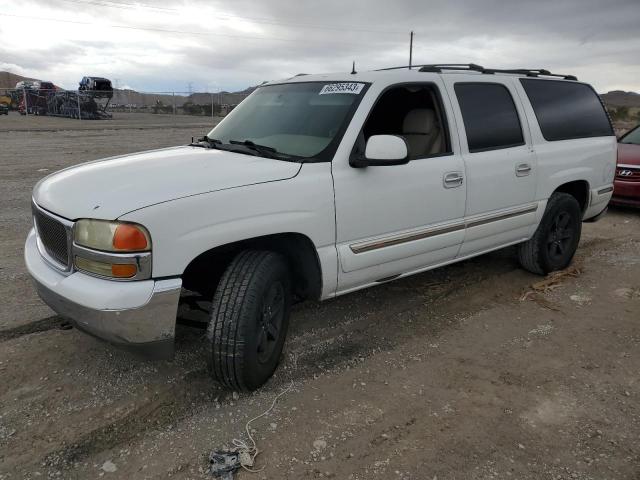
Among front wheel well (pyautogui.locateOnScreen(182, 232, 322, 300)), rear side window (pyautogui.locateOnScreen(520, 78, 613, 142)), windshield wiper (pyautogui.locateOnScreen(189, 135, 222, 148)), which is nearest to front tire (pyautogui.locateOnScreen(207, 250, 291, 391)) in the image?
front wheel well (pyautogui.locateOnScreen(182, 232, 322, 300))

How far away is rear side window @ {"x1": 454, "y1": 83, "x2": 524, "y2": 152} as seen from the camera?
13.4 ft

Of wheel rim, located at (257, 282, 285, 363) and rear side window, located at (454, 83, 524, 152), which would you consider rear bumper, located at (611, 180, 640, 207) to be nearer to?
rear side window, located at (454, 83, 524, 152)

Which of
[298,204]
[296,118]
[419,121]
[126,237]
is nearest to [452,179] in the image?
[419,121]

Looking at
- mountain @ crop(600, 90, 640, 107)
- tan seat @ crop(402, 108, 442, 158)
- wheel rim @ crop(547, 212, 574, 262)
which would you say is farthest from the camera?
mountain @ crop(600, 90, 640, 107)

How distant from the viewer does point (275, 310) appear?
3109 mm

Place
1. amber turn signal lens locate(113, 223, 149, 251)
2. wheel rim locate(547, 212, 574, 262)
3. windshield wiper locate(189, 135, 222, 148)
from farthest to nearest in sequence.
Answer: wheel rim locate(547, 212, 574, 262) < windshield wiper locate(189, 135, 222, 148) < amber turn signal lens locate(113, 223, 149, 251)

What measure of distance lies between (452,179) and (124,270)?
2.43m

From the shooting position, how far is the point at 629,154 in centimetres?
823

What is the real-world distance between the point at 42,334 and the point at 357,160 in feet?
8.23

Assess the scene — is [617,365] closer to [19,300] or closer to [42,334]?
[42,334]

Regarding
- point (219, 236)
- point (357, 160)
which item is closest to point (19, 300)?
point (219, 236)

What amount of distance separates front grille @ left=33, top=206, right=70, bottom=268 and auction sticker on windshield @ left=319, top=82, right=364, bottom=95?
6.52ft

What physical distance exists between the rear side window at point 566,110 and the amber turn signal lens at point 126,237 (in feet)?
12.3

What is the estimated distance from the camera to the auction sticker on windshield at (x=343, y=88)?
3561mm
